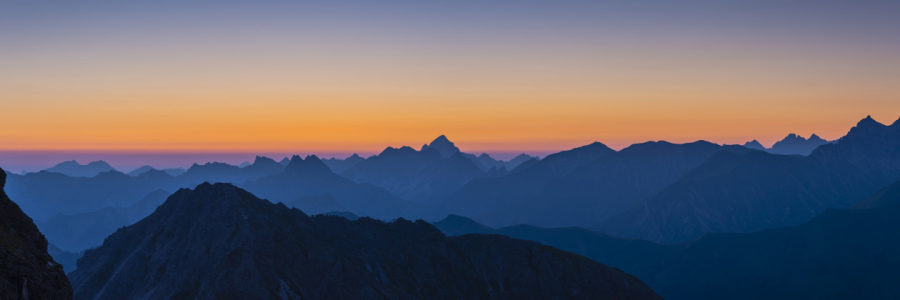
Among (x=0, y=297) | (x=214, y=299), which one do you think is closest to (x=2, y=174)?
(x=0, y=297)

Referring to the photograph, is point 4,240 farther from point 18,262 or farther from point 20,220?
point 20,220

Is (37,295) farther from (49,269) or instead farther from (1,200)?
(1,200)

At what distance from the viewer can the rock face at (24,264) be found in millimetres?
42656

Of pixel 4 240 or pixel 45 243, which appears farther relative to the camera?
pixel 45 243

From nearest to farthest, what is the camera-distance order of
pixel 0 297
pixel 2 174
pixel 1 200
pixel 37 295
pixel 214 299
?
pixel 0 297
pixel 37 295
pixel 1 200
pixel 2 174
pixel 214 299

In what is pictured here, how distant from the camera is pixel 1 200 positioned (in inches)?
1887

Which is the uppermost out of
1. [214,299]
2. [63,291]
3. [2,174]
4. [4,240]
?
[2,174]

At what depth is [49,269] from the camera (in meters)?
46.4

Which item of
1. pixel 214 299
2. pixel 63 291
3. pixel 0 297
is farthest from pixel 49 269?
pixel 214 299

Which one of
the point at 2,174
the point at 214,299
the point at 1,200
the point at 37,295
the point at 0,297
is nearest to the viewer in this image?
the point at 0,297

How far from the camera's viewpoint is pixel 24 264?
144 ft

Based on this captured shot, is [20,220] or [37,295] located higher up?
[20,220]

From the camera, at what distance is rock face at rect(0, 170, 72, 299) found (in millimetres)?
42656

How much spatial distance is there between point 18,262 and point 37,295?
246cm
